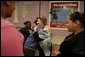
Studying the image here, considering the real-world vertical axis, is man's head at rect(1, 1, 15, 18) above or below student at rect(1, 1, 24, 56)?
above

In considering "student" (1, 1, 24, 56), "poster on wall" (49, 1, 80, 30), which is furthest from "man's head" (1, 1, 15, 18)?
"poster on wall" (49, 1, 80, 30)

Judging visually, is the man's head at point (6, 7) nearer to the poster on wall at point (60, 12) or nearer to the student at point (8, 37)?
the student at point (8, 37)

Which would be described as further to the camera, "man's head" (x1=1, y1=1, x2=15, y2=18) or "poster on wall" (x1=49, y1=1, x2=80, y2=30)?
"poster on wall" (x1=49, y1=1, x2=80, y2=30)

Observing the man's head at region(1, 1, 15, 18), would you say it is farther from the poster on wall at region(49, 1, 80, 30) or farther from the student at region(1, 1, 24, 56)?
the poster on wall at region(49, 1, 80, 30)

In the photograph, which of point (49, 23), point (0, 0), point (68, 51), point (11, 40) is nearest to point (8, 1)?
point (0, 0)

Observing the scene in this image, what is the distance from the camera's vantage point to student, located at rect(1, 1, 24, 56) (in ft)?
2.94

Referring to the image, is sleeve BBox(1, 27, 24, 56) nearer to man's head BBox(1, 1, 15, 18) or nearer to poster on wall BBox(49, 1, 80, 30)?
man's head BBox(1, 1, 15, 18)

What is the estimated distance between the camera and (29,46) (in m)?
2.79

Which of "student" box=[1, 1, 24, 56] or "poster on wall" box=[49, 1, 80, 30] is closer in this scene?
"student" box=[1, 1, 24, 56]

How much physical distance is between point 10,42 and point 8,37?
2 cm

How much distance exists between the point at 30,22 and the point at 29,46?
0.78 meters

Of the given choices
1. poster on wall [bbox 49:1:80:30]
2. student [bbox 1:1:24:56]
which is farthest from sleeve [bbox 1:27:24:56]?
poster on wall [bbox 49:1:80:30]

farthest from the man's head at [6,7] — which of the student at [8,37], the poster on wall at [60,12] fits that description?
the poster on wall at [60,12]

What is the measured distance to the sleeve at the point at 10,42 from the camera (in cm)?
89
